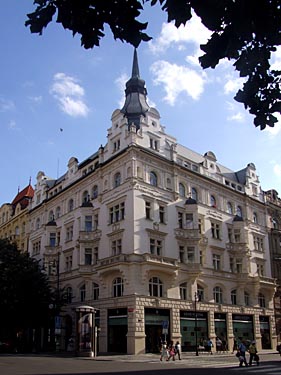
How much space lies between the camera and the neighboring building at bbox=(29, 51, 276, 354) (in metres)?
39.5

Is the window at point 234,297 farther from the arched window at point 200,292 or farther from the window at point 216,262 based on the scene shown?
the arched window at point 200,292

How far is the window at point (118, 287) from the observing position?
39.8 metres

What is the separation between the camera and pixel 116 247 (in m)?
41.7

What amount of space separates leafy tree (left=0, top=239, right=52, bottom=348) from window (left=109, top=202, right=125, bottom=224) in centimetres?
886

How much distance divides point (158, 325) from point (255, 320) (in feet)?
49.4

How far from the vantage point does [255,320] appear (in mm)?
49281

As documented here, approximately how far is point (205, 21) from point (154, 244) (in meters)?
36.6

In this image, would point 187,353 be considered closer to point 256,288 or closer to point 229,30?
point 256,288

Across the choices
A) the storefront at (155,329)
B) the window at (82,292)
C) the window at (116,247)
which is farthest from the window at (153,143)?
the storefront at (155,329)

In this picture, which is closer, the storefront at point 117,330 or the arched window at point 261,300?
→ the storefront at point 117,330

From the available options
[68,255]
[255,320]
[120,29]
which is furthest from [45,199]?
[120,29]

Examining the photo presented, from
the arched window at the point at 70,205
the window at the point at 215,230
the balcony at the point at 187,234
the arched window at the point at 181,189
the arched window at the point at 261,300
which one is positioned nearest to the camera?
the balcony at the point at 187,234

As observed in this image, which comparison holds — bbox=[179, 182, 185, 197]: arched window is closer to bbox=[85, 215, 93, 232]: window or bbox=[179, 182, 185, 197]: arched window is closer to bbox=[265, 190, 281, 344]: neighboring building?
bbox=[85, 215, 93, 232]: window

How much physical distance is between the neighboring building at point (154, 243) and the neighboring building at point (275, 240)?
5.33 ft
